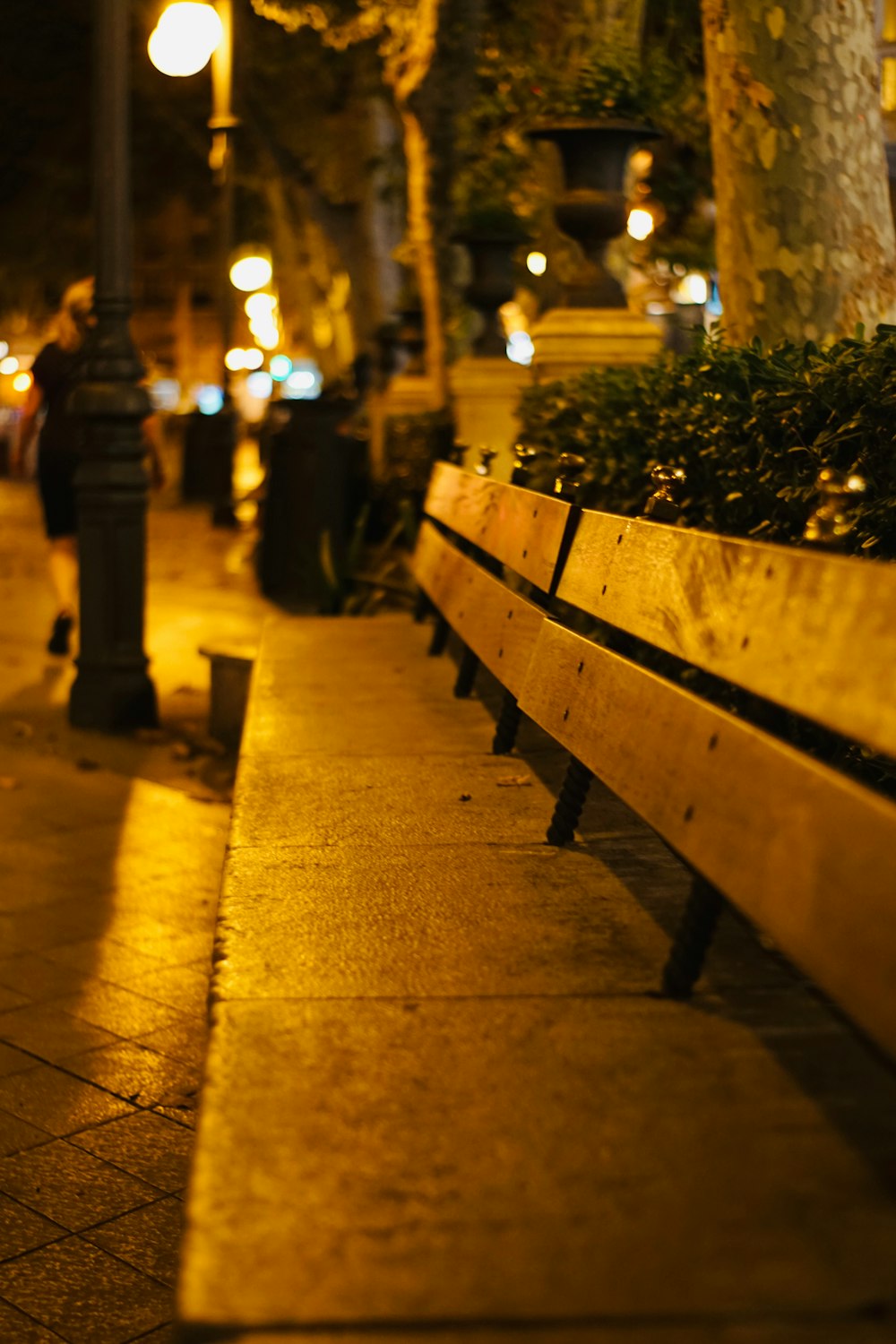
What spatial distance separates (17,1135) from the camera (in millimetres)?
3705

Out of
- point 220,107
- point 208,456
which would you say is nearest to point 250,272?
point 208,456

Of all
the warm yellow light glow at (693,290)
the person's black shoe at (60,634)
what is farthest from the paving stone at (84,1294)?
the warm yellow light glow at (693,290)

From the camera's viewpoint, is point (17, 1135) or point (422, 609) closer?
point (17, 1135)

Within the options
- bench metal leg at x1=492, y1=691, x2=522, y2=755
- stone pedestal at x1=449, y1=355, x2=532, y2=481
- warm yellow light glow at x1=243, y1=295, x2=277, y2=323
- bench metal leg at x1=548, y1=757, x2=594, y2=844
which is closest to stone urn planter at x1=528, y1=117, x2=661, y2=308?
stone pedestal at x1=449, y1=355, x2=532, y2=481

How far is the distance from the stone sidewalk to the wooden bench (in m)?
1.11

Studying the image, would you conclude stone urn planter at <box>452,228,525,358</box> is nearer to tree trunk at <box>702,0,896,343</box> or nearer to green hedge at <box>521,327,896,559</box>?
tree trunk at <box>702,0,896,343</box>

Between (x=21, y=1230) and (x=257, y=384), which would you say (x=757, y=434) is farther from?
(x=257, y=384)

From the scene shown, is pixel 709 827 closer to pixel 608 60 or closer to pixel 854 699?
pixel 854 699

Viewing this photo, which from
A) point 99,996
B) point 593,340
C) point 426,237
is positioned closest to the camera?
point 99,996

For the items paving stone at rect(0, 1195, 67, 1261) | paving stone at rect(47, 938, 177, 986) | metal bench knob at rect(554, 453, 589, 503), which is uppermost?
metal bench knob at rect(554, 453, 589, 503)

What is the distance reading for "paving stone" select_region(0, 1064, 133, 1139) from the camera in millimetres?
3789

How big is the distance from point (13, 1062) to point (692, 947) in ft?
6.89

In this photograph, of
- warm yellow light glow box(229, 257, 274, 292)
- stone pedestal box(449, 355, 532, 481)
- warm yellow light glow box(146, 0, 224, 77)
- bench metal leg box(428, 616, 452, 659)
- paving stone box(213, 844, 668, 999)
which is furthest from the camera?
warm yellow light glow box(229, 257, 274, 292)

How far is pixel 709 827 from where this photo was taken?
8.34 ft
